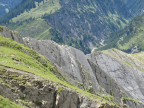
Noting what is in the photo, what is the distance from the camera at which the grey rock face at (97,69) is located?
81.1m

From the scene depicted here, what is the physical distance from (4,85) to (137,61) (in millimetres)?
130936

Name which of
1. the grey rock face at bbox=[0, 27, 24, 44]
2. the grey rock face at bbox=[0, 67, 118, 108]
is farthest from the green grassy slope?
the grey rock face at bbox=[0, 27, 24, 44]

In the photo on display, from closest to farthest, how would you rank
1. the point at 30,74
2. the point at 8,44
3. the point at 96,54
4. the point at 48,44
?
the point at 30,74
the point at 8,44
the point at 48,44
the point at 96,54

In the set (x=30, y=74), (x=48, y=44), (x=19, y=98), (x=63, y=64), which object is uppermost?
(x=48, y=44)

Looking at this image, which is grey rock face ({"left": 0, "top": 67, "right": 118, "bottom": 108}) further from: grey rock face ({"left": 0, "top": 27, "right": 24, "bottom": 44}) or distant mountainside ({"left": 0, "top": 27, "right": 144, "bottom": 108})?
grey rock face ({"left": 0, "top": 27, "right": 24, "bottom": 44})

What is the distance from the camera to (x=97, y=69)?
99.3 m

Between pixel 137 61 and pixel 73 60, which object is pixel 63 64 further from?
pixel 137 61

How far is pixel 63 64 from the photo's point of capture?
8475 centimetres

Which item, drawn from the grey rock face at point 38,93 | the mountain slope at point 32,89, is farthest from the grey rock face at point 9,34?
the grey rock face at point 38,93

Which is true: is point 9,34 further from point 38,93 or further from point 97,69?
point 97,69

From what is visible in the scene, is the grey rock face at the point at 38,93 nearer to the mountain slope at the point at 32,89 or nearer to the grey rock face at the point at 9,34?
the mountain slope at the point at 32,89

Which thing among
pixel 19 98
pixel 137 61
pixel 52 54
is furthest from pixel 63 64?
pixel 137 61

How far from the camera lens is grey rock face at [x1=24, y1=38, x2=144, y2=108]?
266 ft

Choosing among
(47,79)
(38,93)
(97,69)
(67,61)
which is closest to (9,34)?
(67,61)
